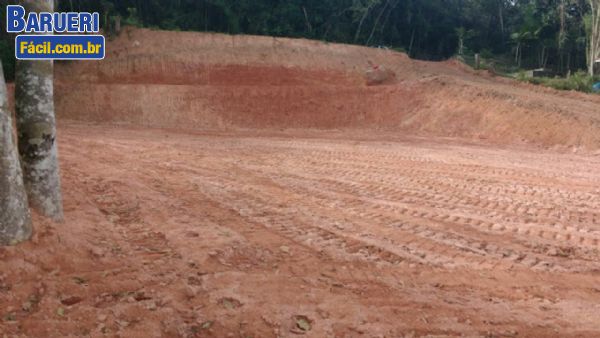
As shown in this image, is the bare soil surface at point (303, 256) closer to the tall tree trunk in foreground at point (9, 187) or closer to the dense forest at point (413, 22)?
the tall tree trunk in foreground at point (9, 187)

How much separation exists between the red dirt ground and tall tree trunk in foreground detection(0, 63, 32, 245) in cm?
14

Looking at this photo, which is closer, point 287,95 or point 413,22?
point 287,95

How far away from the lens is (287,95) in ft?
58.0

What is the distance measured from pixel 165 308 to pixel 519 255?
3189 mm

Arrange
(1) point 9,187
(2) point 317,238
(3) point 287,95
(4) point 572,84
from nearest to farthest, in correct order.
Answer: (1) point 9,187
(2) point 317,238
(3) point 287,95
(4) point 572,84

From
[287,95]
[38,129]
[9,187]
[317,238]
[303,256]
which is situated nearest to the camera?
[9,187]

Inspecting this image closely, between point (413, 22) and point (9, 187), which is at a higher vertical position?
point (413, 22)

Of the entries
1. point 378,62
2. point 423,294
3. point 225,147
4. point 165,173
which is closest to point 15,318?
point 423,294

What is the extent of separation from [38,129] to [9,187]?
0.68m

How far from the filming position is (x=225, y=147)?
1095cm

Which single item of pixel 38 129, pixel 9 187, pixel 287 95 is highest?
pixel 287 95

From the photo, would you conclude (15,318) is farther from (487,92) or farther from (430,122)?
(487,92)

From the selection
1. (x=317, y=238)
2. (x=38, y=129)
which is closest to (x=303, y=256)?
(x=317, y=238)

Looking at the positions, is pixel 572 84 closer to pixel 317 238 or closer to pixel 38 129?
pixel 317 238
